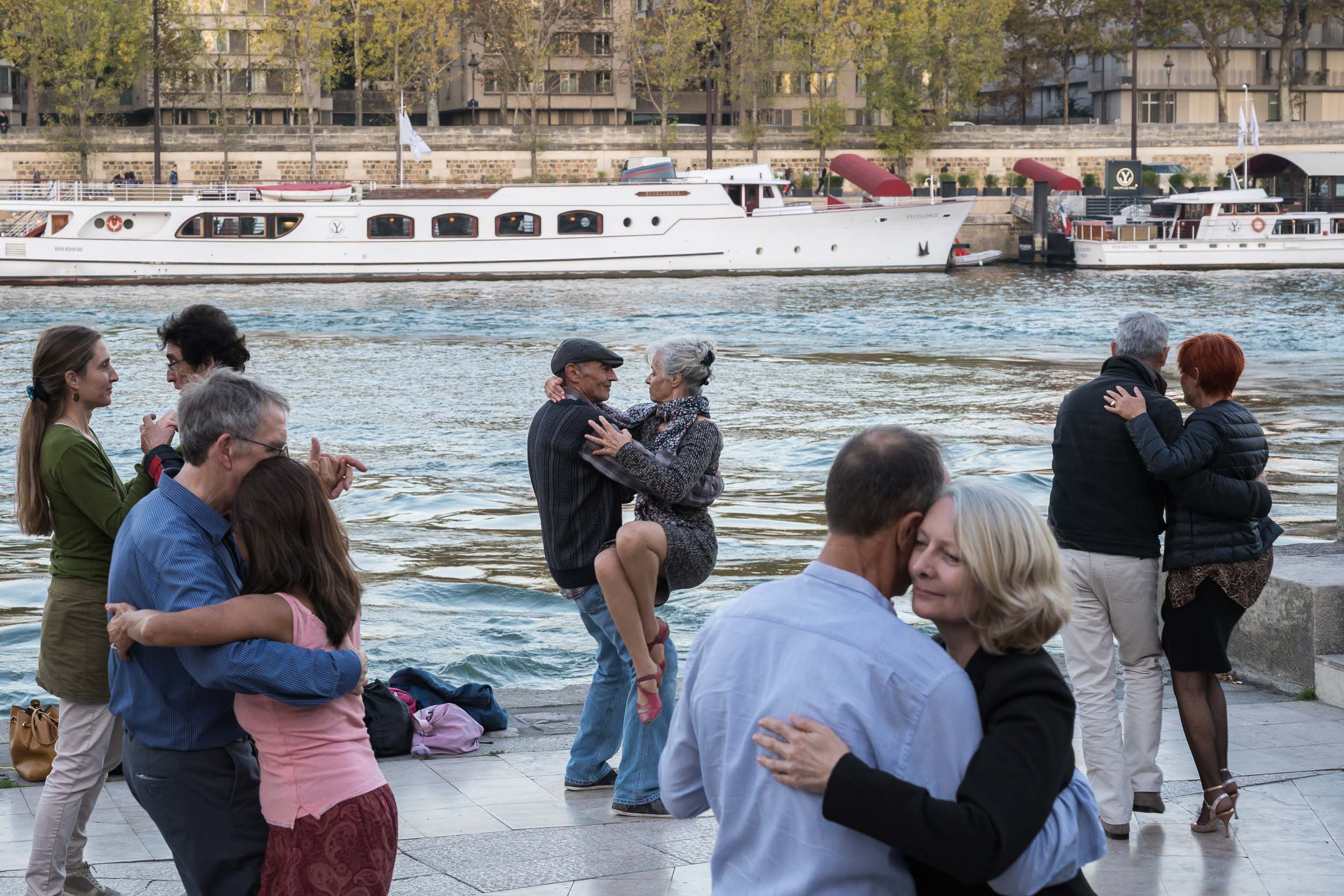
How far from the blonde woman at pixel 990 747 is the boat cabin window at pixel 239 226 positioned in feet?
137

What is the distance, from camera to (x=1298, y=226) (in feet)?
159

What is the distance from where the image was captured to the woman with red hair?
4.75 m

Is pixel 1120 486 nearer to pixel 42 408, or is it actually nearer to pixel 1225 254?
pixel 42 408

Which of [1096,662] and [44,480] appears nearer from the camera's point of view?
[44,480]

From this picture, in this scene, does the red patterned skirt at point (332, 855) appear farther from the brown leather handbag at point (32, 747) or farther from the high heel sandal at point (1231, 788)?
the high heel sandal at point (1231, 788)

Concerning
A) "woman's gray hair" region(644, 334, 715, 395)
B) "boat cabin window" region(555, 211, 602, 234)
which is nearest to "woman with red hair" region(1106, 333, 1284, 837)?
"woman's gray hair" region(644, 334, 715, 395)

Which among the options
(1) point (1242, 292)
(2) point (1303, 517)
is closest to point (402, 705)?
(2) point (1303, 517)

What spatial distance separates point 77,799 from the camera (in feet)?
13.3

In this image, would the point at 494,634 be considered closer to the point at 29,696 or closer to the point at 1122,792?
the point at 29,696

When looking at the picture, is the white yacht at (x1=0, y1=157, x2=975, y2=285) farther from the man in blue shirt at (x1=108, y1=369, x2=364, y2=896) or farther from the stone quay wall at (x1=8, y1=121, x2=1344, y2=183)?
the man in blue shirt at (x1=108, y1=369, x2=364, y2=896)

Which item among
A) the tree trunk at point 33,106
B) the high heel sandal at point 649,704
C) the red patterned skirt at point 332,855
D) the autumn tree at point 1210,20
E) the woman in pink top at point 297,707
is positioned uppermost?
the autumn tree at point 1210,20

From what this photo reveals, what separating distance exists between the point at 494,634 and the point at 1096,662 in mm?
4532

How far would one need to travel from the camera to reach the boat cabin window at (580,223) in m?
43.6

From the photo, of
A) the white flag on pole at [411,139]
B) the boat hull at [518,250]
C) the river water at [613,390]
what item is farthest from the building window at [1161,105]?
the white flag on pole at [411,139]
